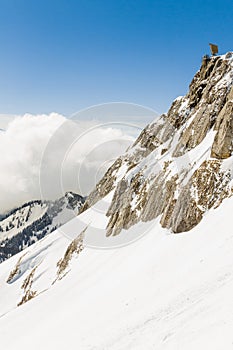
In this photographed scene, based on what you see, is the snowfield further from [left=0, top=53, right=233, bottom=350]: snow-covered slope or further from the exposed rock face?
the exposed rock face

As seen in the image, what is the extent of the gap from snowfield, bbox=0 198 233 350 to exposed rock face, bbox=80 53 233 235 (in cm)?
218

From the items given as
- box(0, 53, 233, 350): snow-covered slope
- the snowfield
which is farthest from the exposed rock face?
the snowfield

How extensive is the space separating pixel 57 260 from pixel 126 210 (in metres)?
22.8

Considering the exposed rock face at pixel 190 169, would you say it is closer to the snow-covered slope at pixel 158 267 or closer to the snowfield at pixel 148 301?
the snow-covered slope at pixel 158 267

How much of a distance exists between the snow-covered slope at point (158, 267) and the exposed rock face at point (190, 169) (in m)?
0.13

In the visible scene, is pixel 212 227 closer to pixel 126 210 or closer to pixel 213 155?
pixel 213 155

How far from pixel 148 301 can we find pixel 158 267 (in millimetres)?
5141

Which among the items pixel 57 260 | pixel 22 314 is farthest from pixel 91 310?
pixel 57 260

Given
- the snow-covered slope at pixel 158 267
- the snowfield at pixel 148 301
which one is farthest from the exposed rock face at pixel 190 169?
the snowfield at pixel 148 301

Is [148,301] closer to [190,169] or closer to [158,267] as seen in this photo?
[158,267]

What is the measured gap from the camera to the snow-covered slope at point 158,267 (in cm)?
1579

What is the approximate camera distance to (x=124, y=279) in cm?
2639

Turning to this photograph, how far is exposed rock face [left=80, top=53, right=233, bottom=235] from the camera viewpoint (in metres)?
29.5

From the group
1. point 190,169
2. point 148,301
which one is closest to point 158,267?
point 148,301
